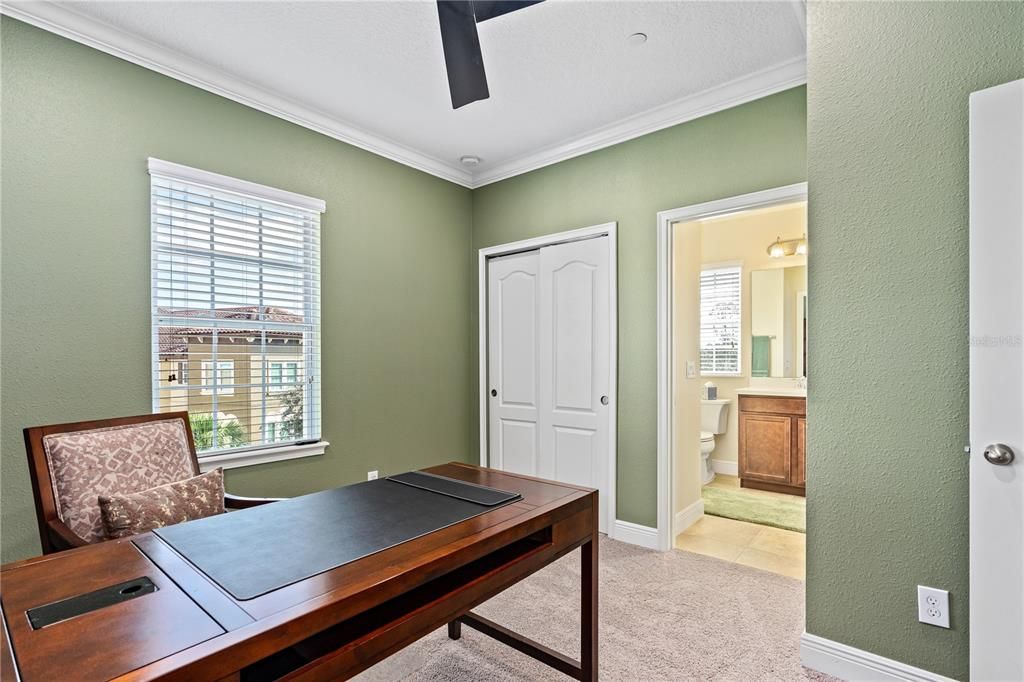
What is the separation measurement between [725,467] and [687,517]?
1.79 meters

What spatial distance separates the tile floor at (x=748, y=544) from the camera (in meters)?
3.05

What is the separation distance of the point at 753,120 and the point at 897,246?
1402 millimetres

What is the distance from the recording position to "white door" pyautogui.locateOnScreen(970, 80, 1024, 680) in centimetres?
157

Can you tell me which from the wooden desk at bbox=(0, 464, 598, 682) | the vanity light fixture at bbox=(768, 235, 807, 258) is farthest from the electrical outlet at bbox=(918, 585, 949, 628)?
the vanity light fixture at bbox=(768, 235, 807, 258)

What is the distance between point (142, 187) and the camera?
2.53 metres

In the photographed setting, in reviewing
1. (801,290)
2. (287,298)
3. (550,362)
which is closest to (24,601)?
(287,298)

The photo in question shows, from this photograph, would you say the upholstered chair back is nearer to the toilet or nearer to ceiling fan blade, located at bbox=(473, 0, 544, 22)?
ceiling fan blade, located at bbox=(473, 0, 544, 22)

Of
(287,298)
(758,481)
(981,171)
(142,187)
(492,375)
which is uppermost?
(142,187)

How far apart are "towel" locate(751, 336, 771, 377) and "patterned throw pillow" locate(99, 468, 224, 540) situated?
15.6ft

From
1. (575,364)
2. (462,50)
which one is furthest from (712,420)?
(462,50)

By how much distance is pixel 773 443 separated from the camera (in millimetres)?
4527

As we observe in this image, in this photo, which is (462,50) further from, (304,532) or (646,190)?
(646,190)

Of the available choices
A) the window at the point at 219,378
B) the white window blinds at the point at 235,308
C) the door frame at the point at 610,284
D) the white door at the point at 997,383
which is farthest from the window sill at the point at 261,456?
the white door at the point at 997,383

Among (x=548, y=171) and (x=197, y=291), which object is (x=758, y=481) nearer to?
(x=548, y=171)
